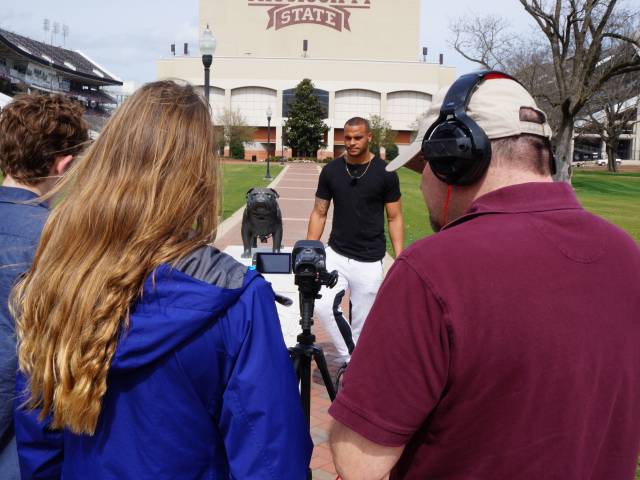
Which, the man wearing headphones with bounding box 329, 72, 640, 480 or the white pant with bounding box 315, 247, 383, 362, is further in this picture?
the white pant with bounding box 315, 247, 383, 362

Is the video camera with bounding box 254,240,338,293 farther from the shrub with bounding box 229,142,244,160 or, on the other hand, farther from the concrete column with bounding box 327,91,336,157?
the concrete column with bounding box 327,91,336,157

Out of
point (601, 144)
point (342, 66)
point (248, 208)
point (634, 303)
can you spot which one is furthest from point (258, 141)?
point (634, 303)

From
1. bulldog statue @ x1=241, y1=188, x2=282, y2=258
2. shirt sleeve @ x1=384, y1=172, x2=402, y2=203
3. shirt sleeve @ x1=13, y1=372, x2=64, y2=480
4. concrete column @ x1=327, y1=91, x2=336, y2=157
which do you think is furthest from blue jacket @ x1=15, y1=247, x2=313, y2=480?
concrete column @ x1=327, y1=91, x2=336, y2=157

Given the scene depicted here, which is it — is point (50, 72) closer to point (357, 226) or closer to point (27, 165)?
point (357, 226)

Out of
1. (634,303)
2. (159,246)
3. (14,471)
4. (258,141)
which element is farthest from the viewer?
(258,141)

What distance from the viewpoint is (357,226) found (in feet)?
16.7

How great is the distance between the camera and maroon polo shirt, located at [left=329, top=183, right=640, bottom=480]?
4.20ft

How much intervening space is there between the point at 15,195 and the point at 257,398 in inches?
51.4

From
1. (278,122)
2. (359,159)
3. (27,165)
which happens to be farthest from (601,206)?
(278,122)

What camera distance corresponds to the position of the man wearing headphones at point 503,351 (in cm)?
128

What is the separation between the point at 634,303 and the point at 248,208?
494cm

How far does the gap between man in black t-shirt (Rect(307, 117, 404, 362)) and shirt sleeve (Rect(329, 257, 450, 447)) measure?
3653mm

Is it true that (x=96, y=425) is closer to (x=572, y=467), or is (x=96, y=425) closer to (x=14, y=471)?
(x=14, y=471)

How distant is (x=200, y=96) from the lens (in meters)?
1.76
